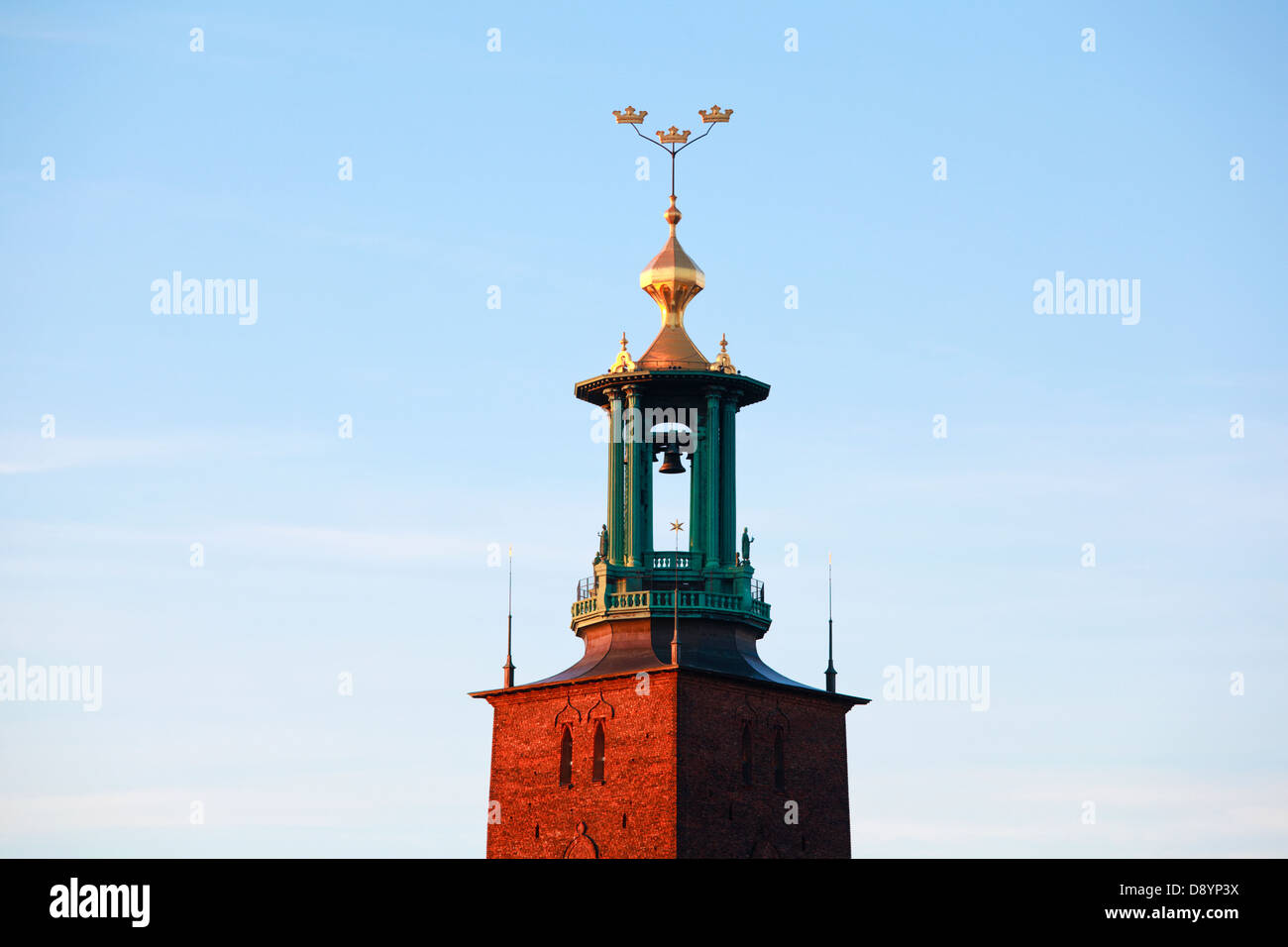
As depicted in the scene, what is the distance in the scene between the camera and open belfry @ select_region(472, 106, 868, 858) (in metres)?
99.1

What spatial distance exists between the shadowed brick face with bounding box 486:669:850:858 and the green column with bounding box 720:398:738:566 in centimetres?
478

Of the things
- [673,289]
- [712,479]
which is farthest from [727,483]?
[673,289]

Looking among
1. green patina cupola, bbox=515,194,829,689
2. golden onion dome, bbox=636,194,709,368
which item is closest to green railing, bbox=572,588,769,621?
green patina cupola, bbox=515,194,829,689

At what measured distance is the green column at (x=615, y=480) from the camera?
339 ft

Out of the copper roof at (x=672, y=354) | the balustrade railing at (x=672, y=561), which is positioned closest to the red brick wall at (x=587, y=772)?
the balustrade railing at (x=672, y=561)

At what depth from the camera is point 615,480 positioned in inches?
4077

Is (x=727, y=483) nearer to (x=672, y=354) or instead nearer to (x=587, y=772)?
(x=672, y=354)

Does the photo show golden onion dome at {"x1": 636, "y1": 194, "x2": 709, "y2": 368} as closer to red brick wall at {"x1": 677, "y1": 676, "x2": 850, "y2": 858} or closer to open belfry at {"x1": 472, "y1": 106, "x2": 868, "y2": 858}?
open belfry at {"x1": 472, "y1": 106, "x2": 868, "y2": 858}

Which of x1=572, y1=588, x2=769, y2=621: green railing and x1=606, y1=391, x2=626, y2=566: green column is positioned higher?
x1=606, y1=391, x2=626, y2=566: green column

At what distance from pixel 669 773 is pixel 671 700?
2160 millimetres
